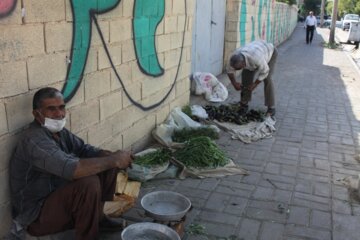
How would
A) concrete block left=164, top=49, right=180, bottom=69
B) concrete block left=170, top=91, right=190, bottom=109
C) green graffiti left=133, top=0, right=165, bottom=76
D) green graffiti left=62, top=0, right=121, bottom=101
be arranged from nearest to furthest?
1. green graffiti left=62, top=0, right=121, bottom=101
2. green graffiti left=133, top=0, right=165, bottom=76
3. concrete block left=164, top=49, right=180, bottom=69
4. concrete block left=170, top=91, right=190, bottom=109

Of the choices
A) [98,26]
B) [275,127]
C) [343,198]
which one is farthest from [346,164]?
[98,26]

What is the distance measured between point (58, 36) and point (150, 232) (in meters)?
1.67

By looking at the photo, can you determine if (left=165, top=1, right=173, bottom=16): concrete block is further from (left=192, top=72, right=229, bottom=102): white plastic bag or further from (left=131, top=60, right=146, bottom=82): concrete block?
(left=192, top=72, right=229, bottom=102): white plastic bag

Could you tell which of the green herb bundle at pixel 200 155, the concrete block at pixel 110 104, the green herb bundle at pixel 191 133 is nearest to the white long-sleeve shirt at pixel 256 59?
the green herb bundle at pixel 191 133

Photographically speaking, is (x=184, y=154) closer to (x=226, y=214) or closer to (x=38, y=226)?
(x=226, y=214)

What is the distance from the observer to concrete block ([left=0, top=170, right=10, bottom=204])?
9.38 ft

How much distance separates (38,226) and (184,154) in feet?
7.28

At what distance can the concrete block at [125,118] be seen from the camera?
436 cm

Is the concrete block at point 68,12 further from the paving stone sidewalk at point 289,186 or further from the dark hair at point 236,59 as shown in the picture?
the dark hair at point 236,59

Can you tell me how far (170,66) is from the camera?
570cm

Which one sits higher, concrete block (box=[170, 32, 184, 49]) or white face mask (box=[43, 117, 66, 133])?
concrete block (box=[170, 32, 184, 49])

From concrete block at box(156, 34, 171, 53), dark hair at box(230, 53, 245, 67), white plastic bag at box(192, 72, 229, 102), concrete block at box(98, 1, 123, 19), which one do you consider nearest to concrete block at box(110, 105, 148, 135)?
concrete block at box(156, 34, 171, 53)

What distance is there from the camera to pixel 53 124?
276 centimetres

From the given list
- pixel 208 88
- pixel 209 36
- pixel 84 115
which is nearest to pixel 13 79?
pixel 84 115
